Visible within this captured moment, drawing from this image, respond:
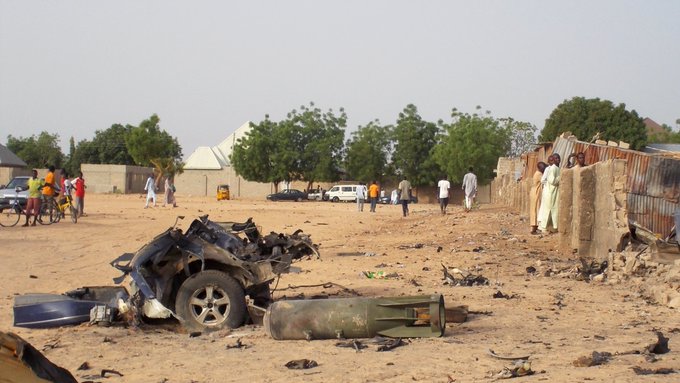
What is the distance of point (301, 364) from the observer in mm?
7383

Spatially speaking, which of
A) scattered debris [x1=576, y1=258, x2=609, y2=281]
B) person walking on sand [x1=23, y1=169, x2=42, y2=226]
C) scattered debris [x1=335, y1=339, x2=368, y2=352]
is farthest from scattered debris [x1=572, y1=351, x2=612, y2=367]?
person walking on sand [x1=23, y1=169, x2=42, y2=226]

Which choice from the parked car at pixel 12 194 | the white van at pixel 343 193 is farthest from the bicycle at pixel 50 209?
the white van at pixel 343 193

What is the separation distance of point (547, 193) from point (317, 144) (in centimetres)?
6343

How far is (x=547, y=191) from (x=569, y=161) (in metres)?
2.52

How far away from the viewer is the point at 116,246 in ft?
66.7

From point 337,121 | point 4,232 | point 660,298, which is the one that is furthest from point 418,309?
point 337,121

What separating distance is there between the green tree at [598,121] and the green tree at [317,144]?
21715 mm

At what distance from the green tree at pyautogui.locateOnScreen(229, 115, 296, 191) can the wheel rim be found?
69736 millimetres

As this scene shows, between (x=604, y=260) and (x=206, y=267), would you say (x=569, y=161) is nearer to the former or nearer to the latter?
(x=604, y=260)

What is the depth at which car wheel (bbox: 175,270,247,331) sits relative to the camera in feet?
31.6

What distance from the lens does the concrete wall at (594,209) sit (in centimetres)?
1369

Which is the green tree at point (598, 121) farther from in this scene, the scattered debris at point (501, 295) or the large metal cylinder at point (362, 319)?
the large metal cylinder at point (362, 319)

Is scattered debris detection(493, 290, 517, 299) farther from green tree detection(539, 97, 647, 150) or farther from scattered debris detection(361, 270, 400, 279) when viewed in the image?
green tree detection(539, 97, 647, 150)

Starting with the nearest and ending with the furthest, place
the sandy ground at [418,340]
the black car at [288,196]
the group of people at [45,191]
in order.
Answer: the sandy ground at [418,340] → the group of people at [45,191] → the black car at [288,196]
